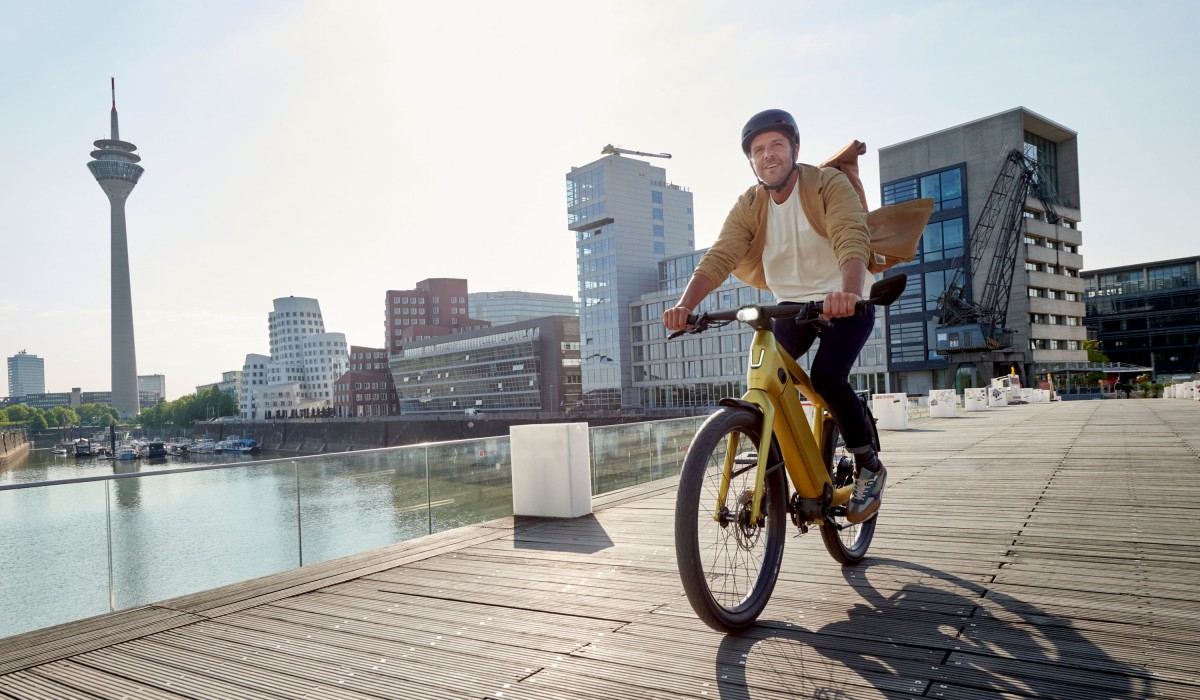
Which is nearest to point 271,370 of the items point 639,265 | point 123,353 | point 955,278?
point 123,353

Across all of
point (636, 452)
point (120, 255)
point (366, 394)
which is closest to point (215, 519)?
point (636, 452)

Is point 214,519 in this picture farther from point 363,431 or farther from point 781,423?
point 363,431

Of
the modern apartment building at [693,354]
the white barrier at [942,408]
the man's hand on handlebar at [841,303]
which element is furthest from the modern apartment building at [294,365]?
the man's hand on handlebar at [841,303]

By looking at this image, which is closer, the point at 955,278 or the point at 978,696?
the point at 978,696

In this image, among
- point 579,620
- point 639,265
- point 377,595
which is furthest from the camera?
point 639,265

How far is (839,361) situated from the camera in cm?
325

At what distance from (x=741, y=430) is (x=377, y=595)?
199 cm

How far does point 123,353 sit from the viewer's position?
5556 inches

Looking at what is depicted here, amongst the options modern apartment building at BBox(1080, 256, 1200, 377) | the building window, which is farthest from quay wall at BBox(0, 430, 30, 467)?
modern apartment building at BBox(1080, 256, 1200, 377)

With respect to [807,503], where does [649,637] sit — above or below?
below

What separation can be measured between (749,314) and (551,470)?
3298 millimetres

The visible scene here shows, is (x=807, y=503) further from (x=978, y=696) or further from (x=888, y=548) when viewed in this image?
(x=888, y=548)

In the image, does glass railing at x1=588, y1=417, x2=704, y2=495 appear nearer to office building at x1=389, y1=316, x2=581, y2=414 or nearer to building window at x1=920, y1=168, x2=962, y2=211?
building window at x1=920, y1=168, x2=962, y2=211

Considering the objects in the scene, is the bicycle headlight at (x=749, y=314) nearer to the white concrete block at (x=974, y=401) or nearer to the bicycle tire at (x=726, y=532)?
the bicycle tire at (x=726, y=532)
